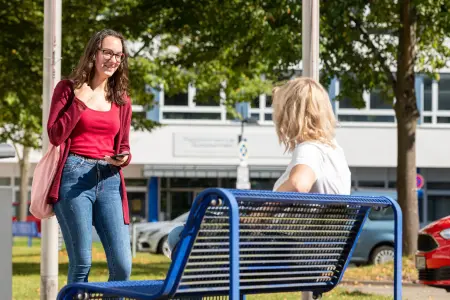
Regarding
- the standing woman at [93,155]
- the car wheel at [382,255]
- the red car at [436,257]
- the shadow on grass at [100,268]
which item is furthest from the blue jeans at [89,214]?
the car wheel at [382,255]

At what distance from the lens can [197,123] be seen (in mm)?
55281

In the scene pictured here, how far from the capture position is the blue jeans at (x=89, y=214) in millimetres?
6520

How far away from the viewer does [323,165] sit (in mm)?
5699

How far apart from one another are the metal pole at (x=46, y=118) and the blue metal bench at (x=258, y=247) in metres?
5.25

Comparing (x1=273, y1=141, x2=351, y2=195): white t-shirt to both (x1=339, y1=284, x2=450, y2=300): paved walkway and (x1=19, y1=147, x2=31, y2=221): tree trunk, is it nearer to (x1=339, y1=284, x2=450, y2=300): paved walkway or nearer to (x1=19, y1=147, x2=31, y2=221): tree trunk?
(x1=339, y1=284, x2=450, y2=300): paved walkway

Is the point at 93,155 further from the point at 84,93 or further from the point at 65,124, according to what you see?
the point at 84,93

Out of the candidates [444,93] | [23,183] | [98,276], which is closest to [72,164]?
[98,276]

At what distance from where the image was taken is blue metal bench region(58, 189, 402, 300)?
16.0 feet

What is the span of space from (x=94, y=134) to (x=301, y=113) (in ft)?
5.00

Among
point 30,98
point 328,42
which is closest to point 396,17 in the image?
point 328,42

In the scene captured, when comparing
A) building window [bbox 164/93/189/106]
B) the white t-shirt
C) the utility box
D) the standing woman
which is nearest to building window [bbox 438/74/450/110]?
building window [bbox 164/93/189/106]

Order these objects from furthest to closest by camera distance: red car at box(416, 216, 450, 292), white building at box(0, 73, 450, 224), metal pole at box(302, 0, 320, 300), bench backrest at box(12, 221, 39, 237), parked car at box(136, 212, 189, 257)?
white building at box(0, 73, 450, 224) < bench backrest at box(12, 221, 39, 237) < parked car at box(136, 212, 189, 257) < red car at box(416, 216, 450, 292) < metal pole at box(302, 0, 320, 300)

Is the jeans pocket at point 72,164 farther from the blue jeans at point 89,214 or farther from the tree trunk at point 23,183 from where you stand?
the tree trunk at point 23,183

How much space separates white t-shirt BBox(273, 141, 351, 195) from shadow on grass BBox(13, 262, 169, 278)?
13583mm
